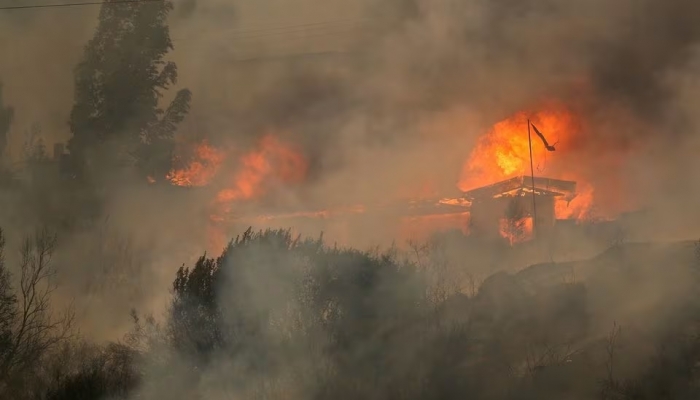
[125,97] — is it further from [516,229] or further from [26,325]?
[516,229]

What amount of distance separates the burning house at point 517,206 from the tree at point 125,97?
11553 mm

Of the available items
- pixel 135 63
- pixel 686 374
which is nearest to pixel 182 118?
pixel 135 63

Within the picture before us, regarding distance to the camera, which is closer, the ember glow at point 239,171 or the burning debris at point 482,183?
the burning debris at point 482,183

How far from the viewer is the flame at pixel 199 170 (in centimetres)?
3030

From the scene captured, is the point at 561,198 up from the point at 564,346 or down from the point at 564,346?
up

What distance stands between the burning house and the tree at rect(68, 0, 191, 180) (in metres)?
11.6

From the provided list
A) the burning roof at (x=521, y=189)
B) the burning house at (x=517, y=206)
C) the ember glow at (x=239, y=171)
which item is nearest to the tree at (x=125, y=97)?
the ember glow at (x=239, y=171)

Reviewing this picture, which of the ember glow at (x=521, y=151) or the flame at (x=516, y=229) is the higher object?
the ember glow at (x=521, y=151)

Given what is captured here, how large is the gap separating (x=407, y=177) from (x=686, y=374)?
634 inches

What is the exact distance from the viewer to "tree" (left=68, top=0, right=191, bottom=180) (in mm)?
29953

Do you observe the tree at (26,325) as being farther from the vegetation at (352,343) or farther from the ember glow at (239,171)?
the ember glow at (239,171)

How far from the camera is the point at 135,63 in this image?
30.5 m

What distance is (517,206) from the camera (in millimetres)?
27578

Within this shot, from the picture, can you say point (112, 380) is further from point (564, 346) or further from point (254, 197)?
point (254, 197)
